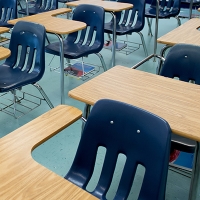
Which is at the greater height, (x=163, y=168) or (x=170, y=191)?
(x=163, y=168)

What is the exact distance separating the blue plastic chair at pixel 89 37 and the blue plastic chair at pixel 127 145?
5.46 ft

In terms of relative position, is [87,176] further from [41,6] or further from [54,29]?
[41,6]

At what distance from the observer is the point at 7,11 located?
3.58 metres

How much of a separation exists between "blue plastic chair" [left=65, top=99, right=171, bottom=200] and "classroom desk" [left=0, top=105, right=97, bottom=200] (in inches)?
6.5

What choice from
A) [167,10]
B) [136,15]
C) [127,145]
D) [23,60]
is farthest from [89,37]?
[127,145]

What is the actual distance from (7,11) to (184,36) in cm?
218

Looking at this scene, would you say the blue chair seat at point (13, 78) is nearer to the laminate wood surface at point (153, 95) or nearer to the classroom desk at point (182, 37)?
the laminate wood surface at point (153, 95)

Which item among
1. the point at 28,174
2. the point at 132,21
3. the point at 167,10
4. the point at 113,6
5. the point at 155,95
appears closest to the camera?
the point at 28,174

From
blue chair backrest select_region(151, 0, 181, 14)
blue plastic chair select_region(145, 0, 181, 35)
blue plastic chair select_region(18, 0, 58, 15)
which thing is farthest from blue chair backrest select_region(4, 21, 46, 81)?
blue chair backrest select_region(151, 0, 181, 14)

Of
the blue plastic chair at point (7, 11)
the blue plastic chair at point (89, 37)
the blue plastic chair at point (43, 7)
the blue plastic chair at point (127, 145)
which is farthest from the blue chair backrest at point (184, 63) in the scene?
the blue plastic chair at point (43, 7)

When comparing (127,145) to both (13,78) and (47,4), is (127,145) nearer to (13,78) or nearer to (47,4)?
(13,78)

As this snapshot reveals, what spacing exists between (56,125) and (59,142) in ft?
3.55

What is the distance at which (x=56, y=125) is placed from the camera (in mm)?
1275

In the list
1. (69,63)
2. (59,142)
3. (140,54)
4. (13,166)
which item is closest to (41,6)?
(69,63)
